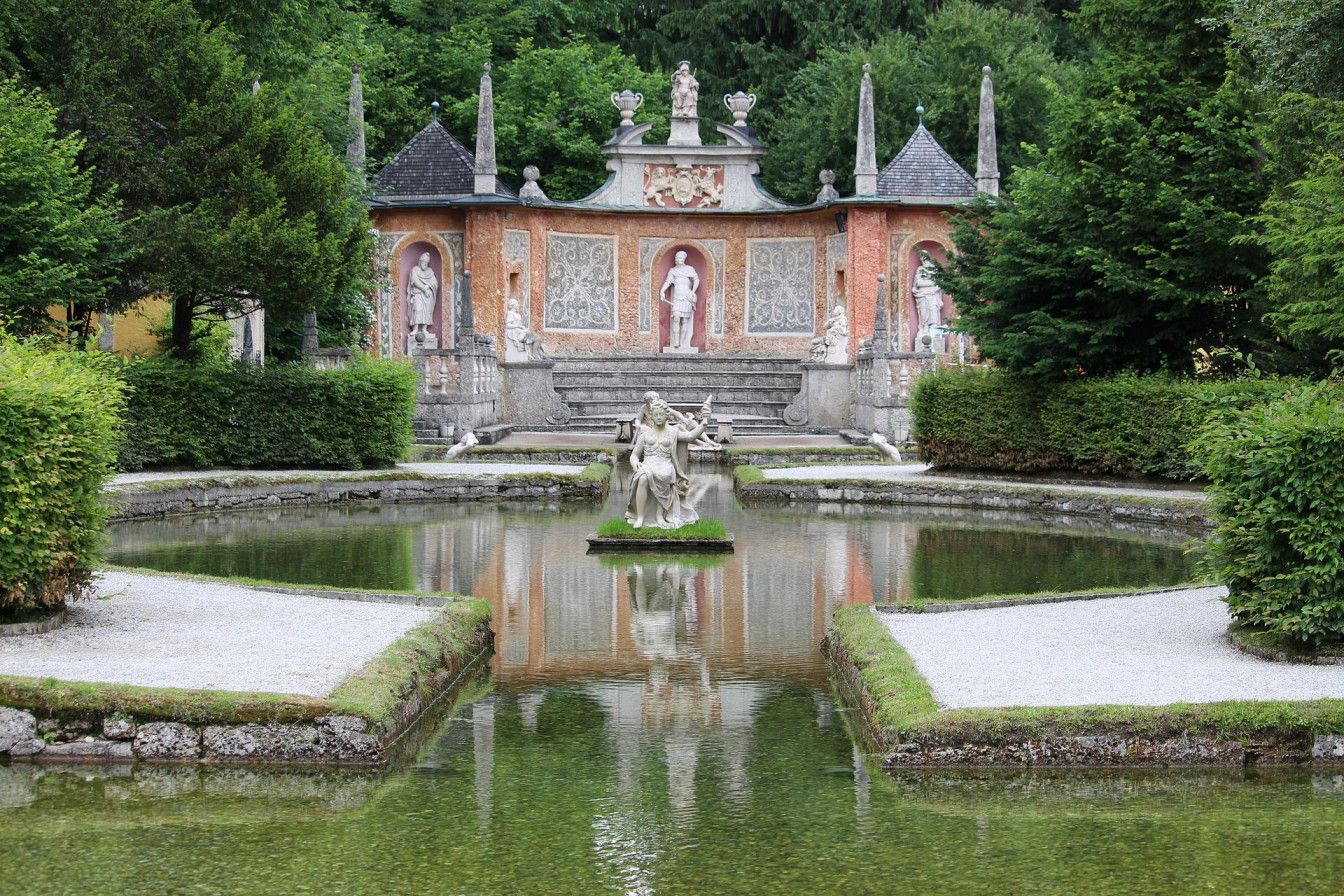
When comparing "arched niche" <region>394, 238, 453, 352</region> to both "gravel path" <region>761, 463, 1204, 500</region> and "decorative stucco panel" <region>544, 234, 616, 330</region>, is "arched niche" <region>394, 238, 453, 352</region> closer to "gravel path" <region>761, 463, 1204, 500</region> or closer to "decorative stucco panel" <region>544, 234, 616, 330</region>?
"decorative stucco panel" <region>544, 234, 616, 330</region>

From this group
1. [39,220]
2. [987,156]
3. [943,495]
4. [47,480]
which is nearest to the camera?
[47,480]

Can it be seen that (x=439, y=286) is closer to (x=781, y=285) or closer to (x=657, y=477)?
(x=781, y=285)

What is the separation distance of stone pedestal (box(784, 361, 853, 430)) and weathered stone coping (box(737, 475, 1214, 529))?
10.3 metres

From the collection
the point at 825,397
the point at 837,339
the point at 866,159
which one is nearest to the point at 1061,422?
the point at 825,397

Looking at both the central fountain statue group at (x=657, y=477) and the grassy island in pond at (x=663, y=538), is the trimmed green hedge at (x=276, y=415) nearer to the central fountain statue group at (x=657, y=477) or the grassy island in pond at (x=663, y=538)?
the central fountain statue group at (x=657, y=477)

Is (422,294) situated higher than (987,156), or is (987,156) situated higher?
(987,156)

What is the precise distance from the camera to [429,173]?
35125 mm

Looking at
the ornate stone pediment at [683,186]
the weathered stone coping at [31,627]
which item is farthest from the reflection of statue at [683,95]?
the weathered stone coping at [31,627]

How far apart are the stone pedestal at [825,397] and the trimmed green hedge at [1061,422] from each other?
748 centimetres

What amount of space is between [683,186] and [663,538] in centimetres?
2170

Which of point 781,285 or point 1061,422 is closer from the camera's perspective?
point 1061,422

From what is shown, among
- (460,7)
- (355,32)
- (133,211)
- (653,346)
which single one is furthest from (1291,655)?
(460,7)

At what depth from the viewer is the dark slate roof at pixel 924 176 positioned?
3500cm

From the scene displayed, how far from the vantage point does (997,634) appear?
988 centimetres
